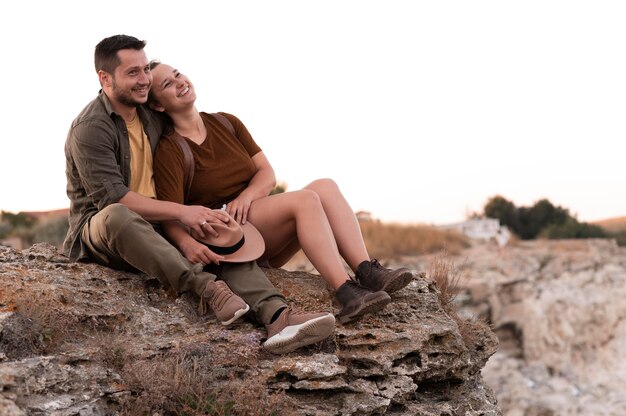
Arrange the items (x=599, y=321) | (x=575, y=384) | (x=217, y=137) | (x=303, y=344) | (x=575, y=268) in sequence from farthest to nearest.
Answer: (x=575, y=268) < (x=599, y=321) < (x=575, y=384) < (x=217, y=137) < (x=303, y=344)

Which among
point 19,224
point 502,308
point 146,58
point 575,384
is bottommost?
point 575,384

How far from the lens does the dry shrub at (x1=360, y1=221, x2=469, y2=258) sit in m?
27.5

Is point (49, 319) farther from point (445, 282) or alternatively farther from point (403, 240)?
point (403, 240)

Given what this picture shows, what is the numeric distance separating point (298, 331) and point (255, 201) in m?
1.32

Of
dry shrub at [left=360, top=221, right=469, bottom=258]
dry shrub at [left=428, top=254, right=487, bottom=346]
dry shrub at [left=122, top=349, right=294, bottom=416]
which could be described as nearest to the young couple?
dry shrub at [left=122, top=349, right=294, bottom=416]

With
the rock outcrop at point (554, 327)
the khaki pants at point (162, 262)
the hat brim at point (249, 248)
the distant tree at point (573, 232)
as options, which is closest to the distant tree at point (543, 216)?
the distant tree at point (573, 232)

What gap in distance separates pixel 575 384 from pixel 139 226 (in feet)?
59.3

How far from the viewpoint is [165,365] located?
17.4 ft

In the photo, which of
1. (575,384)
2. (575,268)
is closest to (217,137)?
(575,384)

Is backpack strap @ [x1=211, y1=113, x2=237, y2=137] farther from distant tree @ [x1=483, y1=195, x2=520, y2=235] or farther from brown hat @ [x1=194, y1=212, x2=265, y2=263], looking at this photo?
distant tree @ [x1=483, y1=195, x2=520, y2=235]

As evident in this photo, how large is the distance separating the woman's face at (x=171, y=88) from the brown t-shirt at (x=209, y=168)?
0.25 m

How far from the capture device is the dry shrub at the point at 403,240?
27516 mm

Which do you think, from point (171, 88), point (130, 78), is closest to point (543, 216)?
point (171, 88)

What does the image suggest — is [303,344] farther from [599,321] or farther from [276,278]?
[599,321]
